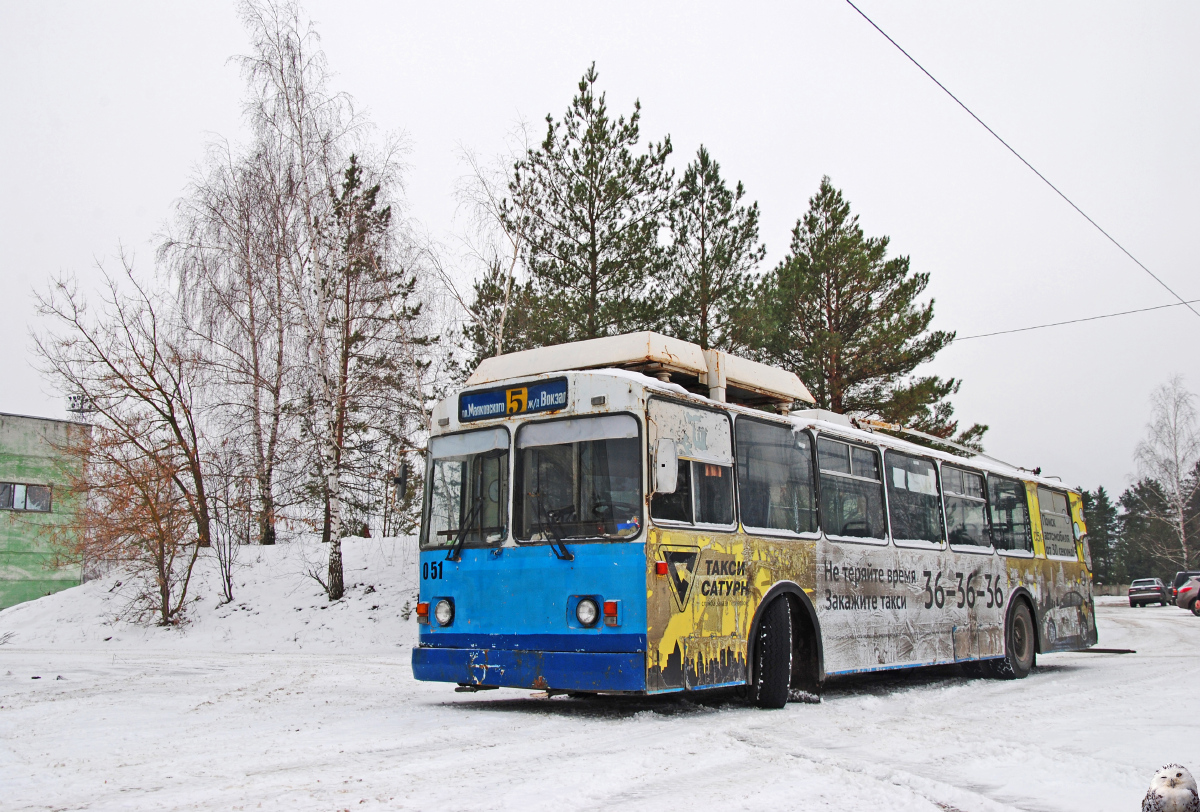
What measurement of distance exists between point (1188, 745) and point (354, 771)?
5.61 metres

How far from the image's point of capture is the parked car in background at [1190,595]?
3728cm

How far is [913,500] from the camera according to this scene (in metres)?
11.6

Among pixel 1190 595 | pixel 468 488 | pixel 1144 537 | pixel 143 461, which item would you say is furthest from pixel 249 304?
pixel 1144 537

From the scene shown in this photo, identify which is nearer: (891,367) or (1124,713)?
(1124,713)

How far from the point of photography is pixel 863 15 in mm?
10391

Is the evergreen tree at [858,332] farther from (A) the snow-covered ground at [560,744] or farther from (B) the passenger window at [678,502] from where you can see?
(B) the passenger window at [678,502]

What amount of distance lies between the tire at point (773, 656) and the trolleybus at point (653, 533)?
18 mm

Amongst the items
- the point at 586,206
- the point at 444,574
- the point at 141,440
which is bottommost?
the point at 444,574

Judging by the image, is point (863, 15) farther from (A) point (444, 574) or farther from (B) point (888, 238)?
(B) point (888, 238)

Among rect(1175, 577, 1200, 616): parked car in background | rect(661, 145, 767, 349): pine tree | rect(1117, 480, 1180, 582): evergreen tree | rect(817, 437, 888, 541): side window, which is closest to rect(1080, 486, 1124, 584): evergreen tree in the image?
rect(1117, 480, 1180, 582): evergreen tree

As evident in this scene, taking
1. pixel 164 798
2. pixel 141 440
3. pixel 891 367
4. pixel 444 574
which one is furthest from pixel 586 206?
pixel 164 798

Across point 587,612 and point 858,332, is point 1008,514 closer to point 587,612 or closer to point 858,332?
point 587,612

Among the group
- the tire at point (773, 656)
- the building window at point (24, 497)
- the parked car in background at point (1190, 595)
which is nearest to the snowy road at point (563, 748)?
the tire at point (773, 656)

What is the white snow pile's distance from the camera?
68.4 ft
